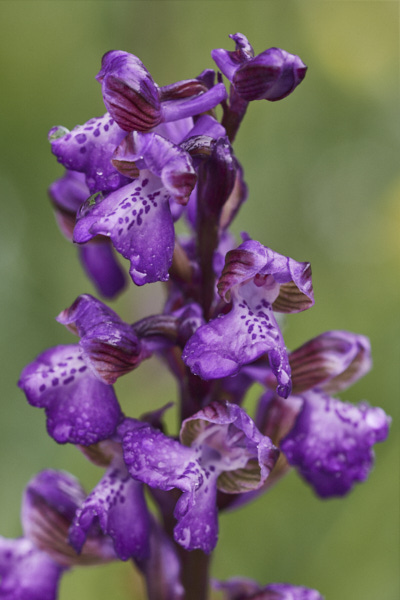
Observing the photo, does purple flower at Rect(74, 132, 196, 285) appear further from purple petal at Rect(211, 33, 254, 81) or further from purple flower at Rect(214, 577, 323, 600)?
purple flower at Rect(214, 577, 323, 600)

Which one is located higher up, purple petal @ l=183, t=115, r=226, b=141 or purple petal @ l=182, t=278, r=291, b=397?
purple petal @ l=183, t=115, r=226, b=141

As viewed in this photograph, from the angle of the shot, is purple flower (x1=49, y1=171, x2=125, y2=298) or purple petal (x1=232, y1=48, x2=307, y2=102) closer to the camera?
purple petal (x1=232, y1=48, x2=307, y2=102)

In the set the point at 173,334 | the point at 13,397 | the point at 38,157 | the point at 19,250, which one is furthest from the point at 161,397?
the point at 173,334

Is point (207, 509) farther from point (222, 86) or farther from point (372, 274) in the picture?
point (372, 274)

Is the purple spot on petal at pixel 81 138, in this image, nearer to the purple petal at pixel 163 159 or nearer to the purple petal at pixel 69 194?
the purple petal at pixel 163 159

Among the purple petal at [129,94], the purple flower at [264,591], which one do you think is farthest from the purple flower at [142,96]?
the purple flower at [264,591]

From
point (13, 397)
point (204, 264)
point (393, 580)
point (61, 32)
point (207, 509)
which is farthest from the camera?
point (61, 32)

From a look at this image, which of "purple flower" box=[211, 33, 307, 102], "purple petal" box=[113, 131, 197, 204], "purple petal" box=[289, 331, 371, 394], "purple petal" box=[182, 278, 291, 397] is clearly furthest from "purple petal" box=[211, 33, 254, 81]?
"purple petal" box=[289, 331, 371, 394]

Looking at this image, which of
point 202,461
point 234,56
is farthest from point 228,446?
point 234,56
